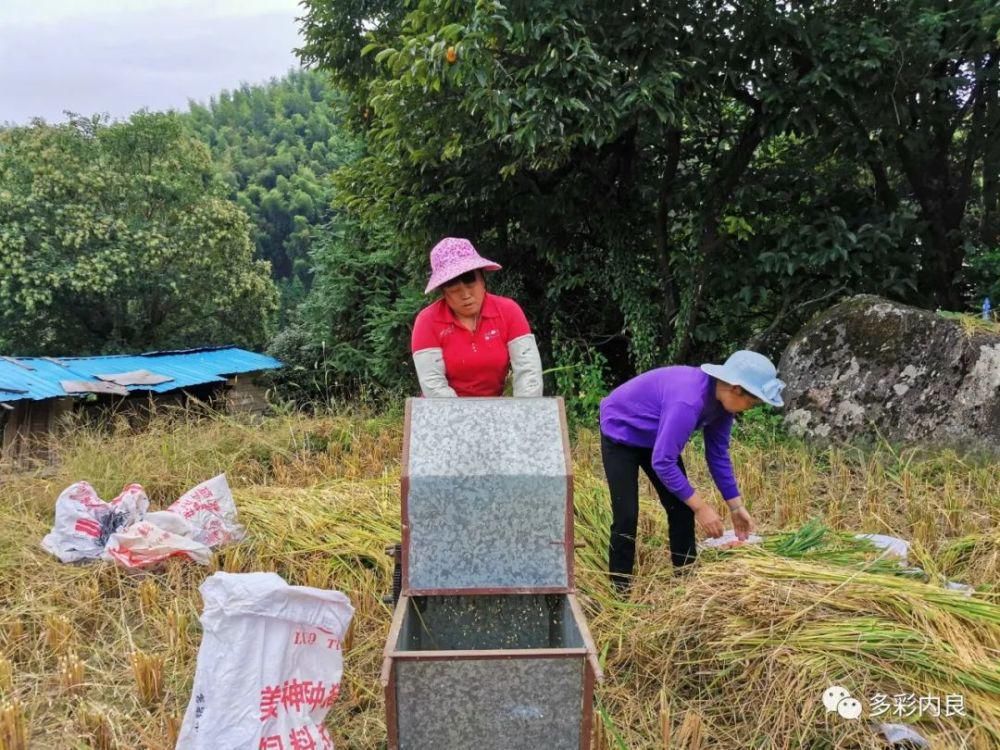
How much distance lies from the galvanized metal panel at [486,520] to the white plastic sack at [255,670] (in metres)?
0.34

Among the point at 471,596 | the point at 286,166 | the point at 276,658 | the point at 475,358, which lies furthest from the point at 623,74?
the point at 286,166

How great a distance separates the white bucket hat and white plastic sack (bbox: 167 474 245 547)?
2.70 meters

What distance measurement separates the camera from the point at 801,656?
234 cm

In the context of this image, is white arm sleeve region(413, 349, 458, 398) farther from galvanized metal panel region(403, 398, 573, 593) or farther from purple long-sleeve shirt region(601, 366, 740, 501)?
purple long-sleeve shirt region(601, 366, 740, 501)

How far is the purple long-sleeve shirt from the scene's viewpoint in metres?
2.71

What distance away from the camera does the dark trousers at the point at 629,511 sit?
307 cm

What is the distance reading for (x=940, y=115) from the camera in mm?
6355

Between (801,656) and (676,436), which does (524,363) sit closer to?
(676,436)

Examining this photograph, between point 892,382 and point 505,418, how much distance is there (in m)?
4.02

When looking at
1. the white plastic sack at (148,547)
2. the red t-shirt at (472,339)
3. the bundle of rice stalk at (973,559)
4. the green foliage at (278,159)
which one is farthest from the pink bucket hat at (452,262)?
the green foliage at (278,159)

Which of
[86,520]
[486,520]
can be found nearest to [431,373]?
[486,520]

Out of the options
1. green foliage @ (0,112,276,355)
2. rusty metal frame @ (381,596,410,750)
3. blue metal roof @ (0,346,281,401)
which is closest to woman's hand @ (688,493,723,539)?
rusty metal frame @ (381,596,410,750)

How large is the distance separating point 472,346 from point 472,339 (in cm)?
3

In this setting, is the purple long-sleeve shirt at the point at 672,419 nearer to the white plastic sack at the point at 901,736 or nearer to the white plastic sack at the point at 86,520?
the white plastic sack at the point at 901,736
